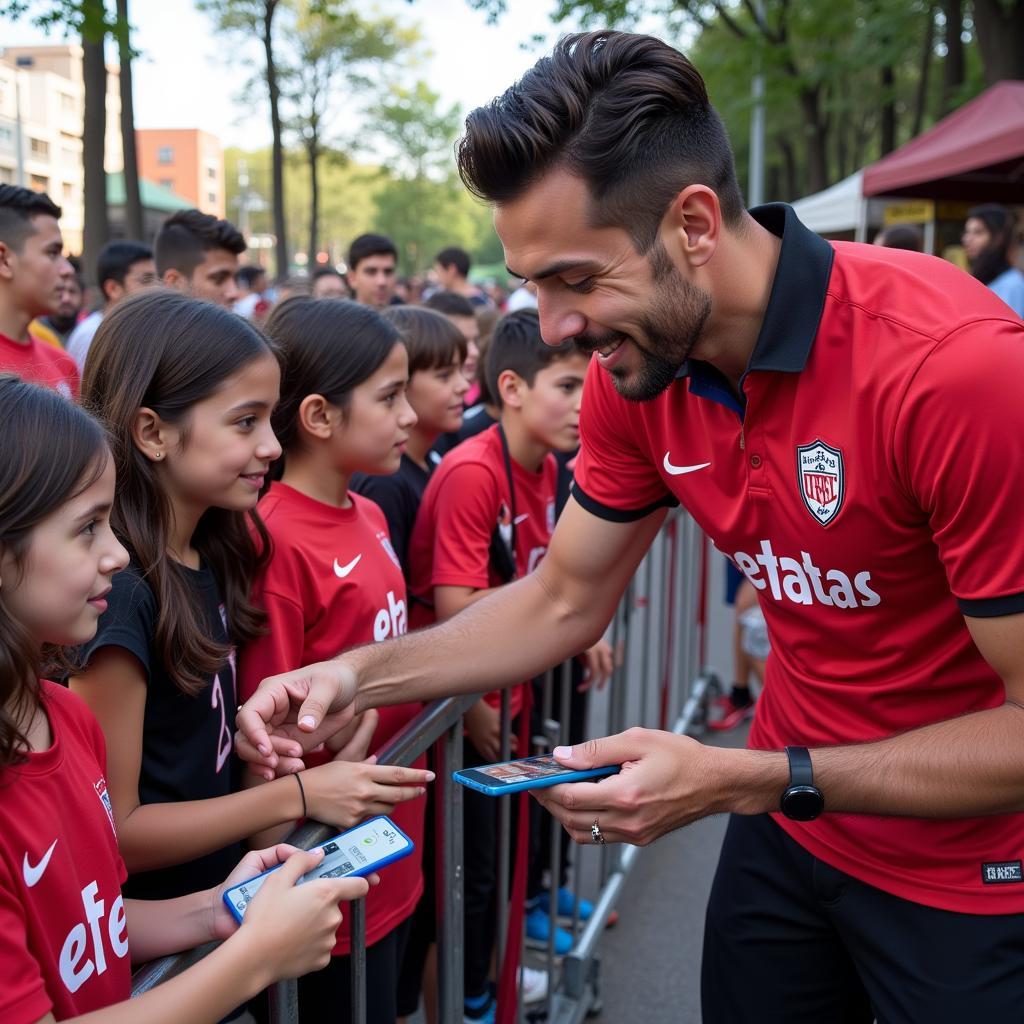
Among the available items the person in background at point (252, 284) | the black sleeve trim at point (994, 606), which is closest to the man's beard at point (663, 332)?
the black sleeve trim at point (994, 606)

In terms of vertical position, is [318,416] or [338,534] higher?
[318,416]

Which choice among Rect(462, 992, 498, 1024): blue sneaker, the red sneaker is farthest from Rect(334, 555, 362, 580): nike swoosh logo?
the red sneaker

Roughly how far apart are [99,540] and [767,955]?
152 cm

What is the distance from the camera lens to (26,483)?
152 cm

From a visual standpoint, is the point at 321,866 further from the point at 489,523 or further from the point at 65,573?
the point at 489,523

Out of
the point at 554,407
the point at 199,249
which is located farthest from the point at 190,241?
the point at 554,407

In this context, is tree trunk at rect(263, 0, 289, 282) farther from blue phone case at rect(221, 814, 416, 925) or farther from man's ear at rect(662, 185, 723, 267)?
blue phone case at rect(221, 814, 416, 925)

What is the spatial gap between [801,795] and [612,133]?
119cm

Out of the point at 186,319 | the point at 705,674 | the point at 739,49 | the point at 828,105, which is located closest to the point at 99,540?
the point at 186,319

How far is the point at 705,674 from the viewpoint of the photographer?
19.1 ft

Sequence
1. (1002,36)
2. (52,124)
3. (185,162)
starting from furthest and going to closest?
(185,162) → (52,124) → (1002,36)

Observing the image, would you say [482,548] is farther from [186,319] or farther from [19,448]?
[19,448]

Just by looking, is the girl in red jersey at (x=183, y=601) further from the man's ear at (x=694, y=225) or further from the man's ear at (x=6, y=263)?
the man's ear at (x=6, y=263)

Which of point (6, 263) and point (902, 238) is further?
point (902, 238)
